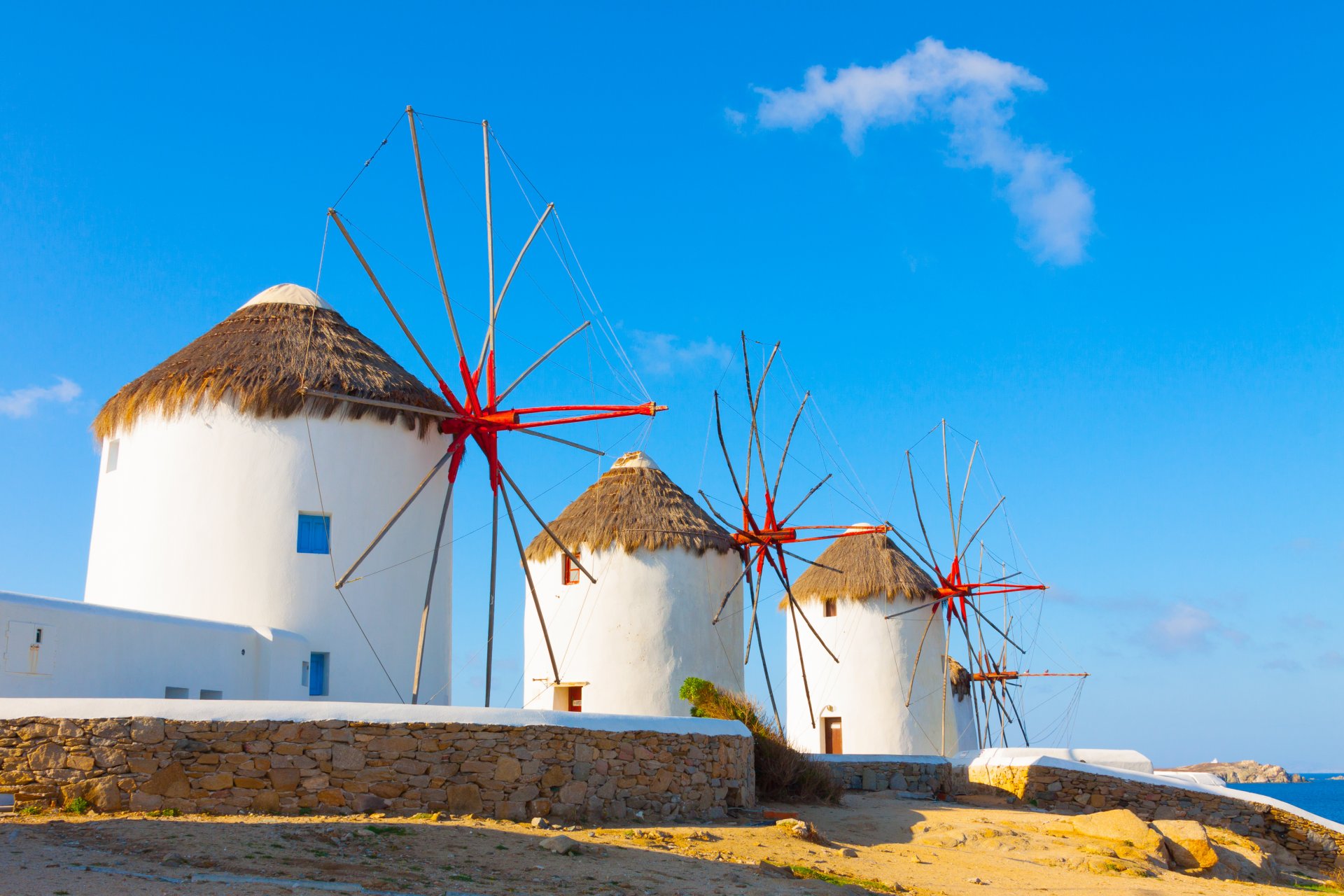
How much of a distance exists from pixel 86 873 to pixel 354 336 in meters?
10.4

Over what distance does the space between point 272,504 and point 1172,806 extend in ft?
53.0

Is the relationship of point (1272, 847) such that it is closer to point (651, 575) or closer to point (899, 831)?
point (899, 831)

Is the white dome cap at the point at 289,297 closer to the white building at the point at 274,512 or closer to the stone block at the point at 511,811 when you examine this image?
the white building at the point at 274,512

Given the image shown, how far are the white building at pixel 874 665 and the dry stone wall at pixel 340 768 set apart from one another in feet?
53.0

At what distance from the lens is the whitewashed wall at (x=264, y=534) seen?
14586 mm

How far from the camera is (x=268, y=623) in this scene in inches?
570

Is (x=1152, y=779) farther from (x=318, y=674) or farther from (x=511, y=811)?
(x=318, y=674)

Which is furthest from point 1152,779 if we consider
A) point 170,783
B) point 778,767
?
point 170,783

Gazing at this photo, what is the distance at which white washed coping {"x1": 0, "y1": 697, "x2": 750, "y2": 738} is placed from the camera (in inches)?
376

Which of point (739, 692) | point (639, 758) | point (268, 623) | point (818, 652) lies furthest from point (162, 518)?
point (818, 652)

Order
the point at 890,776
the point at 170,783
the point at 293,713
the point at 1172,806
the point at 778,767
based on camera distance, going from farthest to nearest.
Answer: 1. the point at 890,776
2. the point at 1172,806
3. the point at 778,767
4. the point at 293,713
5. the point at 170,783

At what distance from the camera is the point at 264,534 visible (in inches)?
579

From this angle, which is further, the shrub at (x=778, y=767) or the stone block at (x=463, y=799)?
the shrub at (x=778, y=767)

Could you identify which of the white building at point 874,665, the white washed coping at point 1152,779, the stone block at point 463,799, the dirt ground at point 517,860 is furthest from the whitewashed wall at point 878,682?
the stone block at point 463,799
